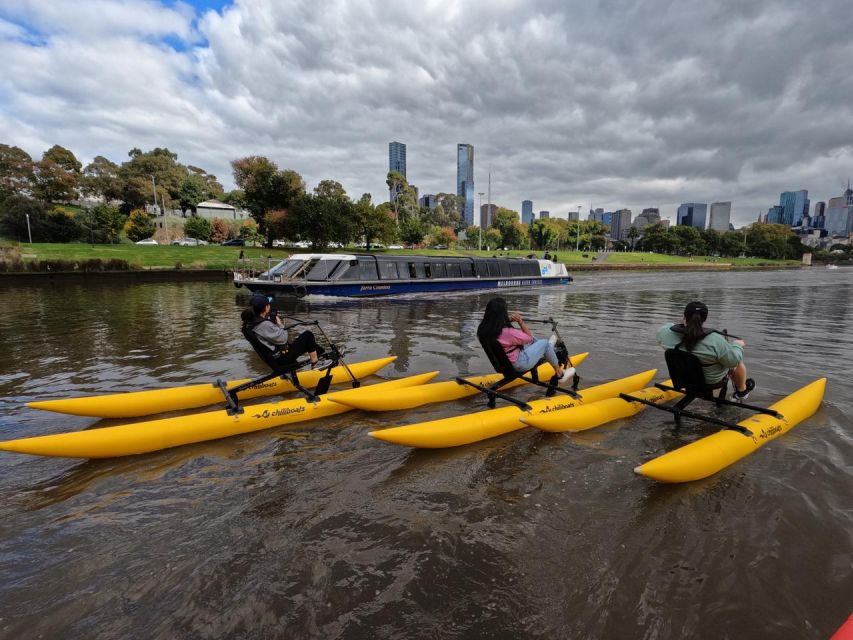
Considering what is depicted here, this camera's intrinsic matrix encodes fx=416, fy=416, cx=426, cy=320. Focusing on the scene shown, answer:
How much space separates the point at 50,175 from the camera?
66250mm

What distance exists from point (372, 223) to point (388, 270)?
33.4 m

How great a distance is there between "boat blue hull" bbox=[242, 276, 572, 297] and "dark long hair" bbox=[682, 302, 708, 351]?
18.8m

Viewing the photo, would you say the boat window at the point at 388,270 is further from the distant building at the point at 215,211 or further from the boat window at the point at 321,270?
the distant building at the point at 215,211

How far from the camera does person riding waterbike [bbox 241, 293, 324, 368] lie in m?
6.50

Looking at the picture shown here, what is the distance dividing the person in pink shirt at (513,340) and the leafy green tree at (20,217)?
65792 millimetres

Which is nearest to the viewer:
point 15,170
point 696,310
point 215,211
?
point 696,310

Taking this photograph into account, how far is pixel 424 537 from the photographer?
4.05m

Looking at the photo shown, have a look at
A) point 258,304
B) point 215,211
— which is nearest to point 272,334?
point 258,304

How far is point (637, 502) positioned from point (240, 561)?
13.5 ft

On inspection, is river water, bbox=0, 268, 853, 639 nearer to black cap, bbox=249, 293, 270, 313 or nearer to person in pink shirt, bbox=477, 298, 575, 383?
person in pink shirt, bbox=477, 298, 575, 383

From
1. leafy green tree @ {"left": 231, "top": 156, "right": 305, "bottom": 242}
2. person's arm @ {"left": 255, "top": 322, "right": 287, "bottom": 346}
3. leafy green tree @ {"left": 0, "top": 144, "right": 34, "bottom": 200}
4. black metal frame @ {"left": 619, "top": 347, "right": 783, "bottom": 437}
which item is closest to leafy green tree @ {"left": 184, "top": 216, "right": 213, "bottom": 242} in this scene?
leafy green tree @ {"left": 231, "top": 156, "right": 305, "bottom": 242}

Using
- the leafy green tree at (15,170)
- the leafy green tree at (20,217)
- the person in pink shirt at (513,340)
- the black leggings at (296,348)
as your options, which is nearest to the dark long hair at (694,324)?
the person in pink shirt at (513,340)

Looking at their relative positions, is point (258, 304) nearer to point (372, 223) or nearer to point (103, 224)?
point (372, 223)

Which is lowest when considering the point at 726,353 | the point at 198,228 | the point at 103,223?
the point at 726,353
